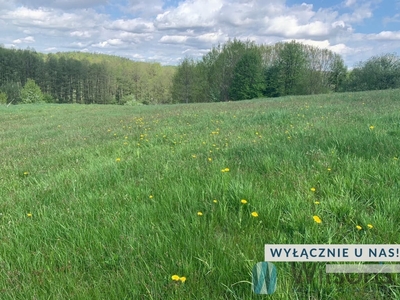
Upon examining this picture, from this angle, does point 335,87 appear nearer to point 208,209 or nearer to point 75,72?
point 208,209

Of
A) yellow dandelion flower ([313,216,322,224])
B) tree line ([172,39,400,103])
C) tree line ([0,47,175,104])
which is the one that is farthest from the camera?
tree line ([0,47,175,104])

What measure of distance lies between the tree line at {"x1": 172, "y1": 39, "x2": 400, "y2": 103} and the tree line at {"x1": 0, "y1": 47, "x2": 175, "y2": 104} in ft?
103

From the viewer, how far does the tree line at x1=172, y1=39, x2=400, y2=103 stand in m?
62.8

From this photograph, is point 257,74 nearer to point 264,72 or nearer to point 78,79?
point 264,72

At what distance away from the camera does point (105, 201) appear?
319 cm

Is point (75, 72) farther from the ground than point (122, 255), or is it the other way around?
point (75, 72)

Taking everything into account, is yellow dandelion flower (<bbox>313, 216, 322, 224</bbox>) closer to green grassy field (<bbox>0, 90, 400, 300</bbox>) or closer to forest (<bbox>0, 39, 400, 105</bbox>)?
green grassy field (<bbox>0, 90, 400, 300</bbox>)

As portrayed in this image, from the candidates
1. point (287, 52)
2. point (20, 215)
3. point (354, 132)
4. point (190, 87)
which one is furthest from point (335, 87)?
point (20, 215)

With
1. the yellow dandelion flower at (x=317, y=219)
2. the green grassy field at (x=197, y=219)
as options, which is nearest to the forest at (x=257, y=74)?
the green grassy field at (x=197, y=219)

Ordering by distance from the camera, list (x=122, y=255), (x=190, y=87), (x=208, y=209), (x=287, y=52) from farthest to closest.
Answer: (x=190, y=87) < (x=287, y=52) < (x=208, y=209) < (x=122, y=255)

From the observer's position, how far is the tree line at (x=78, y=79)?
311 feet

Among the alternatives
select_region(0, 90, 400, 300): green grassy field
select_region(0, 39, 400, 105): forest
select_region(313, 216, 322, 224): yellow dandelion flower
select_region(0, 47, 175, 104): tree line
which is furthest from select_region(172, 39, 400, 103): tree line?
select_region(313, 216, 322, 224): yellow dandelion flower

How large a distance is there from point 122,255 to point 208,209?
93cm

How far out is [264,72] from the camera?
6588 centimetres
